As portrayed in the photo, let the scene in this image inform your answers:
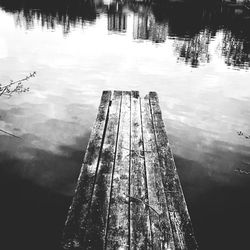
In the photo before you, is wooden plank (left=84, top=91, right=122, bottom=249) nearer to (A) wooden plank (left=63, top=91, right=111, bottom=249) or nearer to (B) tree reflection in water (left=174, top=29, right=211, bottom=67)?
(A) wooden plank (left=63, top=91, right=111, bottom=249)

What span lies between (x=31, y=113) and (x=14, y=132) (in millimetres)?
1812

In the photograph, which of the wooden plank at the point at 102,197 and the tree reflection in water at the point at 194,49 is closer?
the wooden plank at the point at 102,197

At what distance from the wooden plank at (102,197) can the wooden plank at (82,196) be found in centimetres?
10

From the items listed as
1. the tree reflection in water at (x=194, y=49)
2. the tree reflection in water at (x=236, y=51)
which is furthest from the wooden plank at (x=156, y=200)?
the tree reflection in water at (x=236, y=51)

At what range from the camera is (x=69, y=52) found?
22.8m

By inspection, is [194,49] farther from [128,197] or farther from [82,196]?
[82,196]

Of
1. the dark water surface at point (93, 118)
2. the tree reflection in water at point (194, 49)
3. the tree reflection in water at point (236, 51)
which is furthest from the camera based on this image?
→ the tree reflection in water at point (194, 49)

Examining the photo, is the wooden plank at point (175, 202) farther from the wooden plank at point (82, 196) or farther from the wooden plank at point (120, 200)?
the wooden plank at point (82, 196)

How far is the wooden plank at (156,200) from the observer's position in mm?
3594

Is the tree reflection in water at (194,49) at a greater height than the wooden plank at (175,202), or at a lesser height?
greater

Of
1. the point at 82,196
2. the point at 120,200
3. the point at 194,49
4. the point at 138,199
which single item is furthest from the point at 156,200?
the point at 194,49

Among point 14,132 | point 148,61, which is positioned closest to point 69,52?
point 148,61

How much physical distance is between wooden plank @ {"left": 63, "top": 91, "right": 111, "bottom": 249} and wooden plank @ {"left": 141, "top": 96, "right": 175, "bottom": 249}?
3.40ft

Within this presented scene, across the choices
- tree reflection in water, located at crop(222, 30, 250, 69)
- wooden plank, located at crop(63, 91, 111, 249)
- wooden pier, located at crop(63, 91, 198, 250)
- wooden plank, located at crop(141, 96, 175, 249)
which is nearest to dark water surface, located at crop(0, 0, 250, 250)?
tree reflection in water, located at crop(222, 30, 250, 69)
